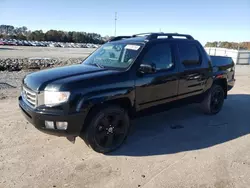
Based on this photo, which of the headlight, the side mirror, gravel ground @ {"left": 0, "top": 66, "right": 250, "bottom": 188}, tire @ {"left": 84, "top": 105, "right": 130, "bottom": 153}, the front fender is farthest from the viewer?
the side mirror

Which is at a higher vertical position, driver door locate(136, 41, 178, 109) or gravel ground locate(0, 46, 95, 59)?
driver door locate(136, 41, 178, 109)

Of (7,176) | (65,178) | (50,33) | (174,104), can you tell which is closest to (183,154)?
(174,104)

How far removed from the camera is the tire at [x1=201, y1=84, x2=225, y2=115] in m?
5.72

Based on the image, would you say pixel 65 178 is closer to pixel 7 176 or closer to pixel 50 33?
pixel 7 176

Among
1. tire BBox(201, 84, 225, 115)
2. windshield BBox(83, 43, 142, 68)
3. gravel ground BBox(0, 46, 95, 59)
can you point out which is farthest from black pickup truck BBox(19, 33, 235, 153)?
gravel ground BBox(0, 46, 95, 59)

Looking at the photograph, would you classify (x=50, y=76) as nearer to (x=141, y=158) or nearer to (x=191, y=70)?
(x=141, y=158)

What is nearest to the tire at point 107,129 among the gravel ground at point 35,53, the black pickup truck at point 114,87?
the black pickup truck at point 114,87

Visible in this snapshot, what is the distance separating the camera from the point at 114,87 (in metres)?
3.65

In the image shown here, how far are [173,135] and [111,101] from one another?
165 cm

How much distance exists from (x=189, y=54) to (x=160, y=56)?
37.9 inches

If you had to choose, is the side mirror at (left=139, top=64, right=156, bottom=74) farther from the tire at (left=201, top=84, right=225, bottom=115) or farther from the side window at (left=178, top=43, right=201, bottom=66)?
the tire at (left=201, top=84, right=225, bottom=115)

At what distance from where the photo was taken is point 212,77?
18.5ft

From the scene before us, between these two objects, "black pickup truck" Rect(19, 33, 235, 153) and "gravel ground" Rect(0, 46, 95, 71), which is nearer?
"black pickup truck" Rect(19, 33, 235, 153)

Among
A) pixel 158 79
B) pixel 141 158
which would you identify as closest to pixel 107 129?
pixel 141 158
